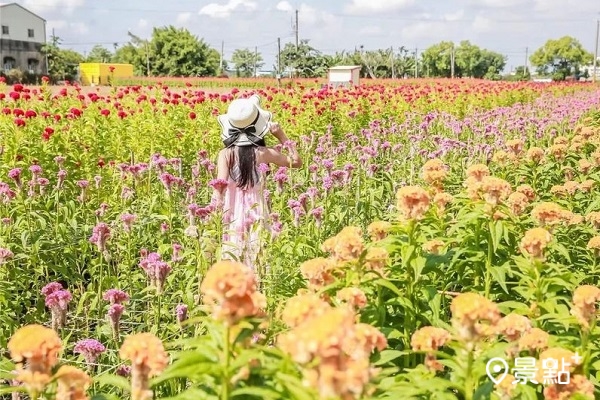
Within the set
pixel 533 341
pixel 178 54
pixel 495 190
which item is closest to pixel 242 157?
pixel 495 190

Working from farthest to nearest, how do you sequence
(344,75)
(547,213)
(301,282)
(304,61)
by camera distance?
(304,61) < (344,75) < (301,282) < (547,213)

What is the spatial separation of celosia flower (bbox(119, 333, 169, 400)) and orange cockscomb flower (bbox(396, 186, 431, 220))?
1.15 meters

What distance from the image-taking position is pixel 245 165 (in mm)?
4426

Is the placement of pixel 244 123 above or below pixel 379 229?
above

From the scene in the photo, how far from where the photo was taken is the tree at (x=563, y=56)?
3782 inches

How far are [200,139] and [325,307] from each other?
598 centimetres

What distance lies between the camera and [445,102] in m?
12.9

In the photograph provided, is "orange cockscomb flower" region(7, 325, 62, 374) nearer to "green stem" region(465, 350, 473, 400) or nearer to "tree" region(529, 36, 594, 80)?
"green stem" region(465, 350, 473, 400)

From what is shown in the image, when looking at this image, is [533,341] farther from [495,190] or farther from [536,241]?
[495,190]

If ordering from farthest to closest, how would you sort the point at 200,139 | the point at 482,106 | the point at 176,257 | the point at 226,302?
the point at 482,106
the point at 200,139
the point at 176,257
the point at 226,302

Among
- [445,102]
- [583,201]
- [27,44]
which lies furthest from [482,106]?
[27,44]

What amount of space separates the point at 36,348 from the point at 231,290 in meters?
0.43

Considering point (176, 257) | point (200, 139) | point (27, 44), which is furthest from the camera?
point (27, 44)

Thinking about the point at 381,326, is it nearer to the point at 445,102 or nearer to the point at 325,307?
the point at 325,307
